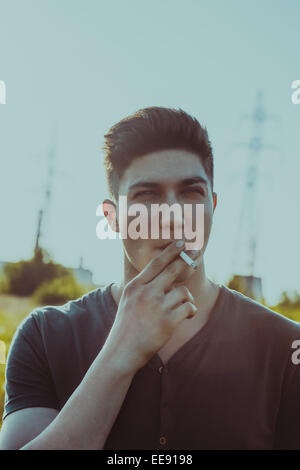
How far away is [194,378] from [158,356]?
180 millimetres

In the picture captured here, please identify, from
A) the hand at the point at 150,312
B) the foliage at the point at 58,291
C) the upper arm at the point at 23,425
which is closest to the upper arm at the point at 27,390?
the upper arm at the point at 23,425

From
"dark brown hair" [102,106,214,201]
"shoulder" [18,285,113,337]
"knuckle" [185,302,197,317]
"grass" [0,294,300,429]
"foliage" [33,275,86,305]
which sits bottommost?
"grass" [0,294,300,429]

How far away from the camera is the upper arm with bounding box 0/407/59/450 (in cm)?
185

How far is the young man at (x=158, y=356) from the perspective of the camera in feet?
5.53

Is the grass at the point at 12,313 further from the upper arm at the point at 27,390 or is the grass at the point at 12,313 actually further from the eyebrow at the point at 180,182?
the eyebrow at the point at 180,182

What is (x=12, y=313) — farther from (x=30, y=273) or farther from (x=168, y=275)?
(x=168, y=275)

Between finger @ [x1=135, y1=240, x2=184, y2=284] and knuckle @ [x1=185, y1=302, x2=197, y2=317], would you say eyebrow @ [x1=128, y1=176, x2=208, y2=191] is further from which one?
knuckle @ [x1=185, y1=302, x2=197, y2=317]

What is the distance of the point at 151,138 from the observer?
2307 millimetres

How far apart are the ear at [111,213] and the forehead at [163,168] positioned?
0.17 meters

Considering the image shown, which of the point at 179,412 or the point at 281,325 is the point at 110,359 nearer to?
the point at 179,412

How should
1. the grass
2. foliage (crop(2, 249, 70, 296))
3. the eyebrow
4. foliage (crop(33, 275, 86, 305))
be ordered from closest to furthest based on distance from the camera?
the eyebrow, the grass, foliage (crop(33, 275, 86, 305)), foliage (crop(2, 249, 70, 296))

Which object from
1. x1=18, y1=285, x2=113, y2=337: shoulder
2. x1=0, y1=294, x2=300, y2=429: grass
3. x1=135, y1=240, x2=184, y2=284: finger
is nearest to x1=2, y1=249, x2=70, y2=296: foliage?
x1=0, y1=294, x2=300, y2=429: grass

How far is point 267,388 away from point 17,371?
3.69 feet

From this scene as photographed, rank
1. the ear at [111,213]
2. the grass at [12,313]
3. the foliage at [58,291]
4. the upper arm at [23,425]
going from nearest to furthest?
the upper arm at [23,425] → the ear at [111,213] → the grass at [12,313] → the foliage at [58,291]
